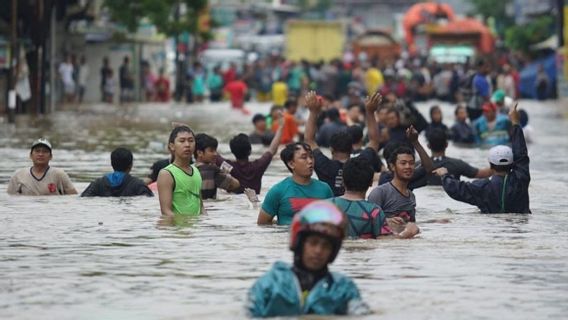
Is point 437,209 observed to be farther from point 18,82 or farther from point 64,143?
point 18,82

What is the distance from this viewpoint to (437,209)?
60.4 ft

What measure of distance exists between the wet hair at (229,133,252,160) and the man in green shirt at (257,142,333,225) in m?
3.65

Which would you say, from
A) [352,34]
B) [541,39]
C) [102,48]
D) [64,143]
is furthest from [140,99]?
[352,34]

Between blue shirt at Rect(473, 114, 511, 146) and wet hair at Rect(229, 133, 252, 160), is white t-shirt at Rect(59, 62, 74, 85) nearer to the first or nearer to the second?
blue shirt at Rect(473, 114, 511, 146)

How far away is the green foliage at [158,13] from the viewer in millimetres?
51250

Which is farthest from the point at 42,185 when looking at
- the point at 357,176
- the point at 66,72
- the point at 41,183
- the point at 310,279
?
the point at 66,72

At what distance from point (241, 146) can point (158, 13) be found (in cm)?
3596

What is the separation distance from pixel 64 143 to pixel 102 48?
97.6 feet

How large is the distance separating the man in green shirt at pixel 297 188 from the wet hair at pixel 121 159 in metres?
3.21

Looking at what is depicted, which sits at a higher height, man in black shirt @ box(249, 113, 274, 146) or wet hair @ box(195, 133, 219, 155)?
wet hair @ box(195, 133, 219, 155)

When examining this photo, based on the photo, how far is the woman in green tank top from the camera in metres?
15.3

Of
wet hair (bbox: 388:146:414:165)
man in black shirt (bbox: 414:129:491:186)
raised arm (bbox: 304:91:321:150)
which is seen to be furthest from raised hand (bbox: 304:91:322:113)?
man in black shirt (bbox: 414:129:491:186)

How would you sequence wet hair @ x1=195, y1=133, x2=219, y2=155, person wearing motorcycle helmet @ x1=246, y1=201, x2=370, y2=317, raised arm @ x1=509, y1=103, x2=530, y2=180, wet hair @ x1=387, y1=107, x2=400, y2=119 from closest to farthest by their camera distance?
person wearing motorcycle helmet @ x1=246, y1=201, x2=370, y2=317
raised arm @ x1=509, y1=103, x2=530, y2=180
wet hair @ x1=195, y1=133, x2=219, y2=155
wet hair @ x1=387, y1=107, x2=400, y2=119

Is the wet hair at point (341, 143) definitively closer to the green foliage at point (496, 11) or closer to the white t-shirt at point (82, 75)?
the white t-shirt at point (82, 75)
